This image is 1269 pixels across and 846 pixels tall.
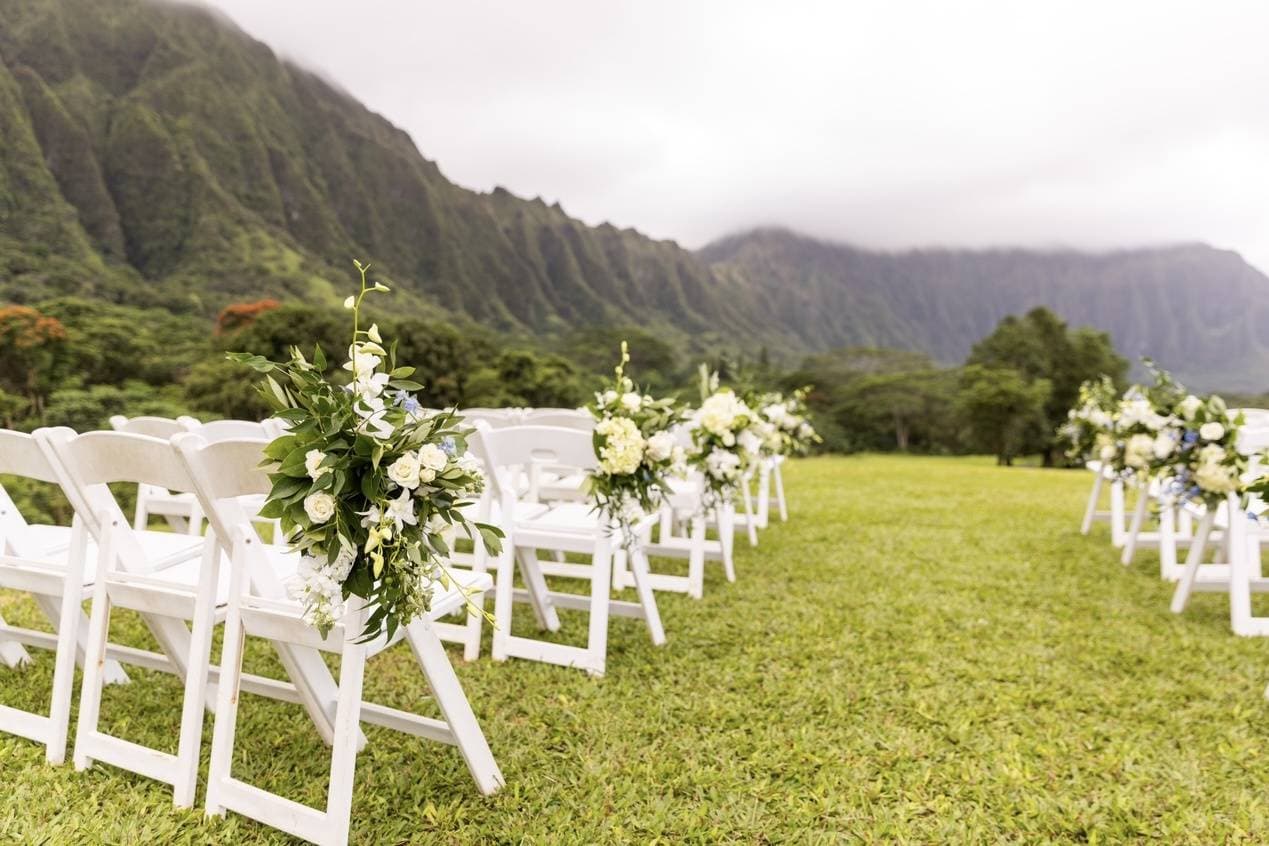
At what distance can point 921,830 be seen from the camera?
1959 mm

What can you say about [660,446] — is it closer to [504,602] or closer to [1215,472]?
[504,602]

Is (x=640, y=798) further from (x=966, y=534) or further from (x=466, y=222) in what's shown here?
(x=466, y=222)

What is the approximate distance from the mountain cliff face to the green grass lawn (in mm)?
45242

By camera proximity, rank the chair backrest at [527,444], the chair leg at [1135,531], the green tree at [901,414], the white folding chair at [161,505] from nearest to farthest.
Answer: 1. the chair backrest at [527,444]
2. the white folding chair at [161,505]
3. the chair leg at [1135,531]
4. the green tree at [901,414]

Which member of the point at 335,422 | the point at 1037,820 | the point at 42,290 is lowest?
the point at 1037,820

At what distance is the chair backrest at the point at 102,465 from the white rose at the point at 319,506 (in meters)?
0.34

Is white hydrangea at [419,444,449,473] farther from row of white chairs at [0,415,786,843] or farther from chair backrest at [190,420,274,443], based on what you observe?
chair backrest at [190,420,274,443]

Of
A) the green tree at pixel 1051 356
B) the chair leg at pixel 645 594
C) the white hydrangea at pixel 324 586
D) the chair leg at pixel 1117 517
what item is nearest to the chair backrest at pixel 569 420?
the chair leg at pixel 645 594

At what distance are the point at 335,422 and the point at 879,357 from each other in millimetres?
58935

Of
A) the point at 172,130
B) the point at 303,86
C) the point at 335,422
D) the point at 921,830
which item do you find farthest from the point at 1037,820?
the point at 303,86

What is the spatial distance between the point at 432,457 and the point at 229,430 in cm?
214

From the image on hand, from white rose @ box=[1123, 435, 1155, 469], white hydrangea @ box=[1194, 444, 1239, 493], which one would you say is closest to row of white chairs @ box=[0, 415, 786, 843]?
white hydrangea @ box=[1194, 444, 1239, 493]

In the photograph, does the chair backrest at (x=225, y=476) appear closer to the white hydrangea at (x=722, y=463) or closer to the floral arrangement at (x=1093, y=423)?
the white hydrangea at (x=722, y=463)

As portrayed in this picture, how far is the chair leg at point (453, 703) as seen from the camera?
1.82m
